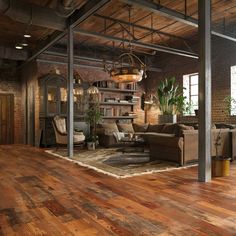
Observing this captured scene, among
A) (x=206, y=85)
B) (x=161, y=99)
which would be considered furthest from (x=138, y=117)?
(x=206, y=85)

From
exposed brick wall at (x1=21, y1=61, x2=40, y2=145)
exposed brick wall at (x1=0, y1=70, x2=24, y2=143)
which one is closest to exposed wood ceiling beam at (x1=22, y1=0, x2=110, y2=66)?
exposed brick wall at (x1=21, y1=61, x2=40, y2=145)

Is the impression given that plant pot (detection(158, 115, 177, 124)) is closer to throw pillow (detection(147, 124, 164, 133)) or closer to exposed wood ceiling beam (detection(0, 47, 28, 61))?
throw pillow (detection(147, 124, 164, 133))

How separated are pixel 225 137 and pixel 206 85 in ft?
7.60

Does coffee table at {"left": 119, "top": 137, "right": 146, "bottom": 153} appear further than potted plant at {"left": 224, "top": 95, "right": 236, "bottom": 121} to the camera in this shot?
No

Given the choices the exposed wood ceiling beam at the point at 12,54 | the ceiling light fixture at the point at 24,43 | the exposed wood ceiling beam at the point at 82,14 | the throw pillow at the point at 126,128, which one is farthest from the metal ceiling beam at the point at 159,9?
the exposed wood ceiling beam at the point at 12,54

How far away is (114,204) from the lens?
270cm

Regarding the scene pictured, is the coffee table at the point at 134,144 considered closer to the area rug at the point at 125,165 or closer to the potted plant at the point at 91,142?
the area rug at the point at 125,165

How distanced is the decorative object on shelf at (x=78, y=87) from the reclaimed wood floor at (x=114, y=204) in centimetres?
430

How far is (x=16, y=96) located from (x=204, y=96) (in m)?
8.42

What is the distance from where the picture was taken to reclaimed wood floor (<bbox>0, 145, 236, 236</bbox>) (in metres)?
2.11

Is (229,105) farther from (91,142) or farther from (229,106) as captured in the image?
(91,142)

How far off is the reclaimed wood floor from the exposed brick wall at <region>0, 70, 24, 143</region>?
6203 mm

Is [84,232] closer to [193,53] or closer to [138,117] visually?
[193,53]

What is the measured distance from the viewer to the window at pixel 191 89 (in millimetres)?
9062
